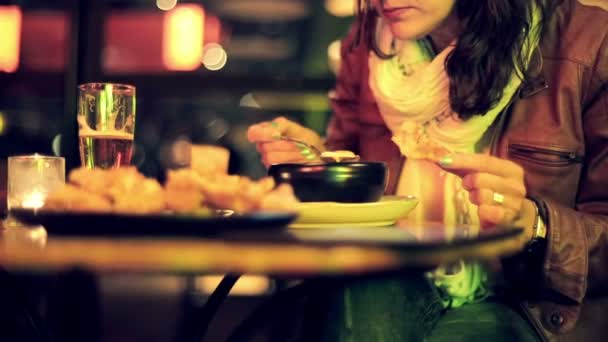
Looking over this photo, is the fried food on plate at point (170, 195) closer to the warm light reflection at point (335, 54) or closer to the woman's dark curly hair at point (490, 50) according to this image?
the woman's dark curly hair at point (490, 50)

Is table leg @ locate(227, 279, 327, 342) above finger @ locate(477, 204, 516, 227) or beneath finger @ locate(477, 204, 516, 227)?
beneath

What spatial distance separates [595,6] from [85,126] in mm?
1094

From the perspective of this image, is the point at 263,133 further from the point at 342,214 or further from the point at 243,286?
the point at 243,286

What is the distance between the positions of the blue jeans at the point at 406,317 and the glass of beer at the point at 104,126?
42cm

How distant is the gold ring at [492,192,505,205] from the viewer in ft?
3.68

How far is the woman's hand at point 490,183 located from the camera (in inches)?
43.6

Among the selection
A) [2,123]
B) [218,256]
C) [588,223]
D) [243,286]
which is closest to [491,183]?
[588,223]

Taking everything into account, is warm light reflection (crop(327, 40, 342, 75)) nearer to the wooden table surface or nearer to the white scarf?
the white scarf

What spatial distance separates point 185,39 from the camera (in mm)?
6527

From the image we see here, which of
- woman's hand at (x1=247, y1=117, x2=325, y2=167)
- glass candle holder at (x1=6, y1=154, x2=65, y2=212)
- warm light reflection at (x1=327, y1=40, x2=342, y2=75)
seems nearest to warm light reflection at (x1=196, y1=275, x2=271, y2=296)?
warm light reflection at (x1=327, y1=40, x2=342, y2=75)

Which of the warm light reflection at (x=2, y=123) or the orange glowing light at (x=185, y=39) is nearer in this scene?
the warm light reflection at (x=2, y=123)

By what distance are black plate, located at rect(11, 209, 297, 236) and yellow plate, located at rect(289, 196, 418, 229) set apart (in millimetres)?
211

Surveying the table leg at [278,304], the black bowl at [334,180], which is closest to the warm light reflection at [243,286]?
the black bowl at [334,180]

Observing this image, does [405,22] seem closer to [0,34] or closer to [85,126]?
[85,126]
